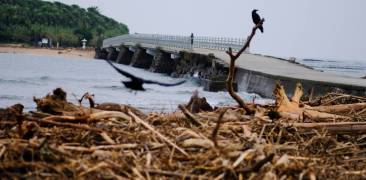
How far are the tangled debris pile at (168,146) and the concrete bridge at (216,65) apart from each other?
20.7 feet

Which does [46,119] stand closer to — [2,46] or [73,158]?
[73,158]

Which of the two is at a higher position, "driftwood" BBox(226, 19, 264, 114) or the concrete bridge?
"driftwood" BBox(226, 19, 264, 114)

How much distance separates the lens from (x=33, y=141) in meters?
3.84

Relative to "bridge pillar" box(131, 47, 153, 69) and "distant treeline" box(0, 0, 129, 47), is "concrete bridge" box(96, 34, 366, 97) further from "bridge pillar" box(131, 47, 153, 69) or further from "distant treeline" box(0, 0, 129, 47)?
"distant treeline" box(0, 0, 129, 47)

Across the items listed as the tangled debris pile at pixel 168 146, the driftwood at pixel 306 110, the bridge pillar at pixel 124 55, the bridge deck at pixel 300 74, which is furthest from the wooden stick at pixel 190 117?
the bridge pillar at pixel 124 55

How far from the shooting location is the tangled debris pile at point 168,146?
3.54m

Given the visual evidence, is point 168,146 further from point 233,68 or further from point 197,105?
point 197,105

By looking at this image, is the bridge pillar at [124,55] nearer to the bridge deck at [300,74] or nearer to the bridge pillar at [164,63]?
the bridge pillar at [164,63]

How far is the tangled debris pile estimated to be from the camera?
3539 millimetres

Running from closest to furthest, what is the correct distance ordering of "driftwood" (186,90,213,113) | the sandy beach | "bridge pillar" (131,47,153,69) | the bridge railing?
"driftwood" (186,90,213,113) < the bridge railing < "bridge pillar" (131,47,153,69) < the sandy beach

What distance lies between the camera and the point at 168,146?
4000 millimetres

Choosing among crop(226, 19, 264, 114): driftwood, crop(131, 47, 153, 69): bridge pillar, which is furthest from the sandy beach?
crop(226, 19, 264, 114): driftwood

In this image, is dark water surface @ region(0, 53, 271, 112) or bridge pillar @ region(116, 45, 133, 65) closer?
dark water surface @ region(0, 53, 271, 112)

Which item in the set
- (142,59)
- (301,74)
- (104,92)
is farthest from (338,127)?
(142,59)
